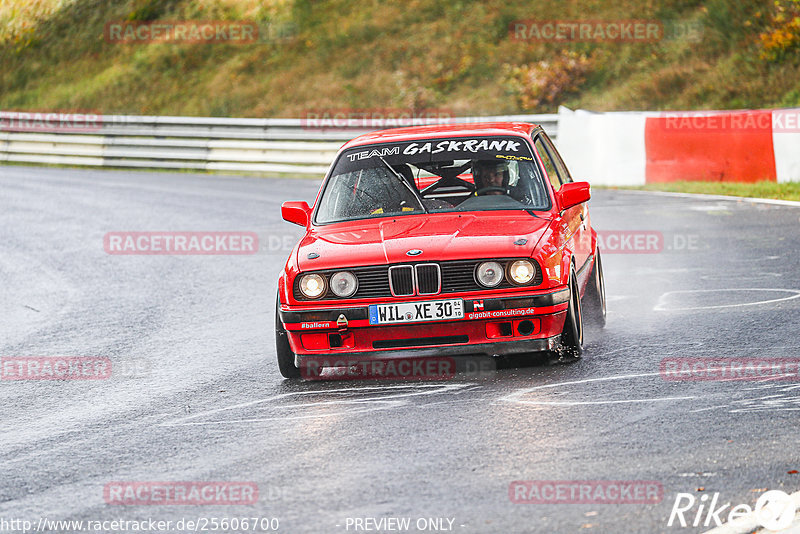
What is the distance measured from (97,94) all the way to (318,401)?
109 ft

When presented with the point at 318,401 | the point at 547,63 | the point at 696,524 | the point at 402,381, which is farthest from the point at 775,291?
the point at 547,63

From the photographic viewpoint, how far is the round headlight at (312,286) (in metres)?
7.23

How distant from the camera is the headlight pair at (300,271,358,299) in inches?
283

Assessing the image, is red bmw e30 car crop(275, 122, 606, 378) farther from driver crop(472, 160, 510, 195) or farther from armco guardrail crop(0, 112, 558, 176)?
armco guardrail crop(0, 112, 558, 176)

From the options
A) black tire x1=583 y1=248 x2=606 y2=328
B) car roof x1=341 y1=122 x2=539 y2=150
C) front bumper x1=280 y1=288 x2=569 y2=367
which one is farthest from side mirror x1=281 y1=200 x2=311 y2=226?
black tire x1=583 y1=248 x2=606 y2=328

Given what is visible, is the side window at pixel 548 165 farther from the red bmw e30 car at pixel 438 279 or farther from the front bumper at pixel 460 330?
the front bumper at pixel 460 330

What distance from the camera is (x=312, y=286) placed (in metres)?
7.25

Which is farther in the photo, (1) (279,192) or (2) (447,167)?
(1) (279,192)

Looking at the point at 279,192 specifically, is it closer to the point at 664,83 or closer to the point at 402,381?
the point at 664,83

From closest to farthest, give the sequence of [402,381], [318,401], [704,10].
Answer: [318,401]
[402,381]
[704,10]

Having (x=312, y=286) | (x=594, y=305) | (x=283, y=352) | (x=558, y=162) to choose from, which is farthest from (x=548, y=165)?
(x=283, y=352)

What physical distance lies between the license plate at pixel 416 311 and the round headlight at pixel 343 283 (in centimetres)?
19

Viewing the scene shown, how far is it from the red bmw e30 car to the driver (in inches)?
0.7

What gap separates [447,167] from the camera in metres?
8.43
